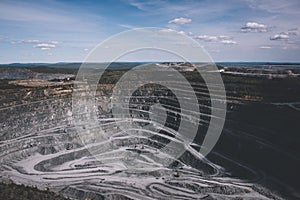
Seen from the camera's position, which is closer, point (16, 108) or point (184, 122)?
point (16, 108)

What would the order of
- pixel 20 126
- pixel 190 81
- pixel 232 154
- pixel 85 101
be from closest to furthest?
pixel 232 154
pixel 20 126
pixel 85 101
pixel 190 81

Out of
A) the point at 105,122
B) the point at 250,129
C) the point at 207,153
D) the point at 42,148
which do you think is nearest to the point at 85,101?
the point at 105,122

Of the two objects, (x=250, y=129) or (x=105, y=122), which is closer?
(x=250, y=129)

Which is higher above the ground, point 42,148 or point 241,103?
point 241,103

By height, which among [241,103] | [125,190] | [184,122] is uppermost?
[241,103]

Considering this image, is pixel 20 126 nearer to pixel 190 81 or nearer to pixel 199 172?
pixel 199 172

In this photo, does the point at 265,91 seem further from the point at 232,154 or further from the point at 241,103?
the point at 232,154

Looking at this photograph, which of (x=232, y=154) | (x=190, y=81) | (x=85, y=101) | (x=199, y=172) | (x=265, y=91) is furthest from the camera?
(x=190, y=81)

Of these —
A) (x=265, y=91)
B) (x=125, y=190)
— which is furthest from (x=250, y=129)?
(x=125, y=190)

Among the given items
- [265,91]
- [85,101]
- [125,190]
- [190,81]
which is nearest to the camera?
[125,190]
